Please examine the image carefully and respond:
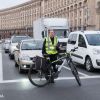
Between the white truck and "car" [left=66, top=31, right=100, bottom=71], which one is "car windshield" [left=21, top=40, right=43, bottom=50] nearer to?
"car" [left=66, top=31, right=100, bottom=71]

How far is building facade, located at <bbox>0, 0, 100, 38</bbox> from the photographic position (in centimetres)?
9231

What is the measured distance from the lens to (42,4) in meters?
135

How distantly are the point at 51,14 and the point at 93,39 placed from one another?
106 metres

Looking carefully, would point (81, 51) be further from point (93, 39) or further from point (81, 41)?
point (93, 39)

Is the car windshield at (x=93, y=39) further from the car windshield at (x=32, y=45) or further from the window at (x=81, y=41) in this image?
the car windshield at (x=32, y=45)

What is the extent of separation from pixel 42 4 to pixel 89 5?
44.6 metres

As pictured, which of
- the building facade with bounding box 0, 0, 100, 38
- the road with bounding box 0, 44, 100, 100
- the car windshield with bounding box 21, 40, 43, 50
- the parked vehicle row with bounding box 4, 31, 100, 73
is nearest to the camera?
the road with bounding box 0, 44, 100, 100

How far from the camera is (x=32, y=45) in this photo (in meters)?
16.1

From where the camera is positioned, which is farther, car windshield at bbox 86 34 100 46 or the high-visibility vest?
car windshield at bbox 86 34 100 46

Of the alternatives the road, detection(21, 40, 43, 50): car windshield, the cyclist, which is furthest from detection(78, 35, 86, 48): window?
the cyclist

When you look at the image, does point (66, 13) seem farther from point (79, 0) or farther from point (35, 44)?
point (35, 44)

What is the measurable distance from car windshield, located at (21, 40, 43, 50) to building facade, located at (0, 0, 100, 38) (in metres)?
65.7

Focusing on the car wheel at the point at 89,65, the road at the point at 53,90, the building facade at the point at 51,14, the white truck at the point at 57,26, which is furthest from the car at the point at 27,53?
the building facade at the point at 51,14

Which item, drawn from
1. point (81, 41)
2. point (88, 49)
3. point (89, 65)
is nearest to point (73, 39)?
point (81, 41)
